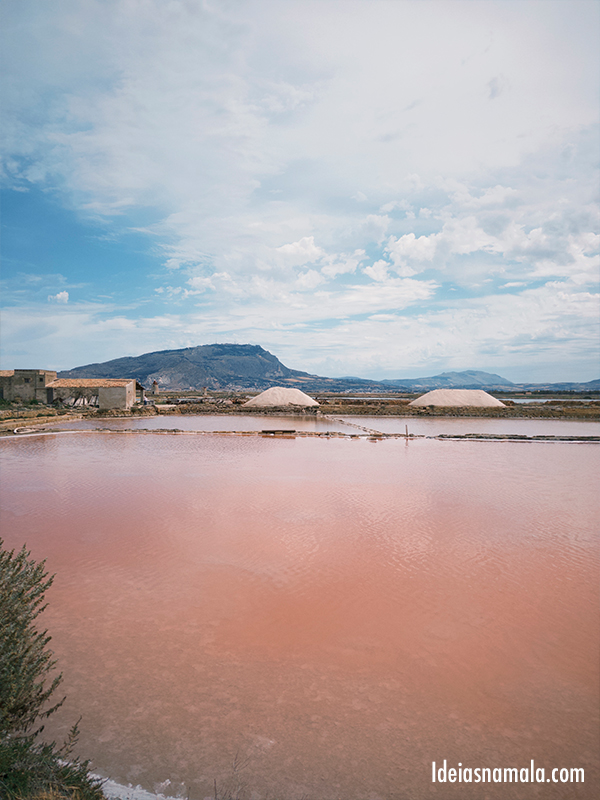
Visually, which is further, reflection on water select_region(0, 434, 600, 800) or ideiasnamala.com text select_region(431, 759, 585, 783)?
reflection on water select_region(0, 434, 600, 800)

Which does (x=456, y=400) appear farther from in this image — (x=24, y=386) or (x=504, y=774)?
(x=504, y=774)

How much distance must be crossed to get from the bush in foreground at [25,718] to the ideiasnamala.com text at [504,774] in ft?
8.05

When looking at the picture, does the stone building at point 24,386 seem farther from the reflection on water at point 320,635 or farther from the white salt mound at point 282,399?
the reflection on water at point 320,635

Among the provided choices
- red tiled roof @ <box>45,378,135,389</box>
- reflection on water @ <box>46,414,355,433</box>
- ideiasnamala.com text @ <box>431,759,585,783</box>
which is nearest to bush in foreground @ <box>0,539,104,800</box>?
ideiasnamala.com text @ <box>431,759,585,783</box>

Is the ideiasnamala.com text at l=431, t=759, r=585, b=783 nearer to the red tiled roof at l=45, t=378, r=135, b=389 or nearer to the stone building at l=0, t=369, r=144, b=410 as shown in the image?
the stone building at l=0, t=369, r=144, b=410

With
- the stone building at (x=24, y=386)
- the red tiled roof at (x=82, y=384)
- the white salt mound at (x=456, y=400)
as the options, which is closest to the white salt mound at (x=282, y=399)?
the white salt mound at (x=456, y=400)

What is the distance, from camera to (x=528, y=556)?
25.4ft

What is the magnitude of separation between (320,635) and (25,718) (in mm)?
2942

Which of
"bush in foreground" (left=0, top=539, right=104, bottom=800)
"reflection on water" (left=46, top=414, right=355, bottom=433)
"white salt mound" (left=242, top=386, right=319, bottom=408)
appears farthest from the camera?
"white salt mound" (left=242, top=386, right=319, bottom=408)

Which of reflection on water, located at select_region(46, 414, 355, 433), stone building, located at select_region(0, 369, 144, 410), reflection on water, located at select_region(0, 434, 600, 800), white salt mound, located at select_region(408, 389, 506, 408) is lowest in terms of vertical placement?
reflection on water, located at select_region(0, 434, 600, 800)

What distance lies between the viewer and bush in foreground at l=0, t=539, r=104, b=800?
105 inches

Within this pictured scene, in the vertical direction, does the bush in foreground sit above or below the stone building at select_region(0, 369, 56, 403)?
below

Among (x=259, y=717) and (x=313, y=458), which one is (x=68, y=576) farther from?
(x=313, y=458)

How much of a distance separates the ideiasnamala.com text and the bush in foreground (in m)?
2.45
